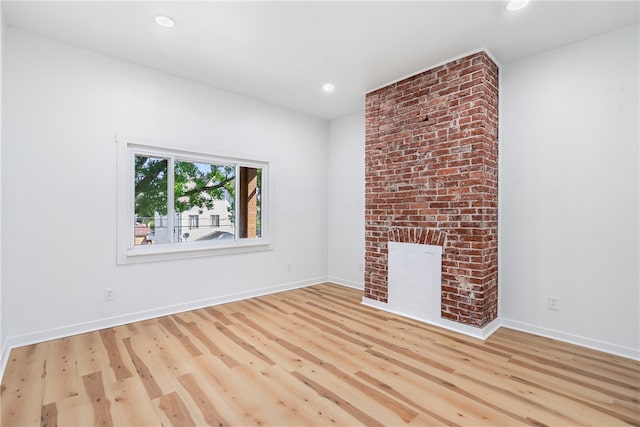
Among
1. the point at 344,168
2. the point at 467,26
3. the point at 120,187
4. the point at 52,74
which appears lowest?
the point at 120,187

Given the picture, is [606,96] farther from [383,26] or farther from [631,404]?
[631,404]

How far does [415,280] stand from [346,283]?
171 centimetres

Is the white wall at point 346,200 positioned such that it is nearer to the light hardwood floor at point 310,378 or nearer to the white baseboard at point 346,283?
the white baseboard at point 346,283

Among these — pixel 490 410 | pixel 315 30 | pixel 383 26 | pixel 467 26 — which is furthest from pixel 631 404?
pixel 315 30

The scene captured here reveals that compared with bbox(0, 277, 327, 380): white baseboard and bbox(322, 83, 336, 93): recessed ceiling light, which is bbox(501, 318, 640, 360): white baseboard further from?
bbox(322, 83, 336, 93): recessed ceiling light

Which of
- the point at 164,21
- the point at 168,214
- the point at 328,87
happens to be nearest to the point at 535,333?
the point at 328,87

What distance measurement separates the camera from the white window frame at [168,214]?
3.19 meters

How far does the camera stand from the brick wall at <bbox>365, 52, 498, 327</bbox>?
2955mm

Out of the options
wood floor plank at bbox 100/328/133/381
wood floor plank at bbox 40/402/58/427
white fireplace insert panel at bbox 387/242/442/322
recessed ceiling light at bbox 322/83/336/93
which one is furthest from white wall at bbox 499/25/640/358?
wood floor plank at bbox 40/402/58/427

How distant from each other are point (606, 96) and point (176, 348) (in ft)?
14.2

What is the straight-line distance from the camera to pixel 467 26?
2604 mm

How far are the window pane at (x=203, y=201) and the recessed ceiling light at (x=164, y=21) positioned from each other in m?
1.51

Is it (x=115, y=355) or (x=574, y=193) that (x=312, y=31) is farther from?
(x=115, y=355)

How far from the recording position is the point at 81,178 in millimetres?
2971
